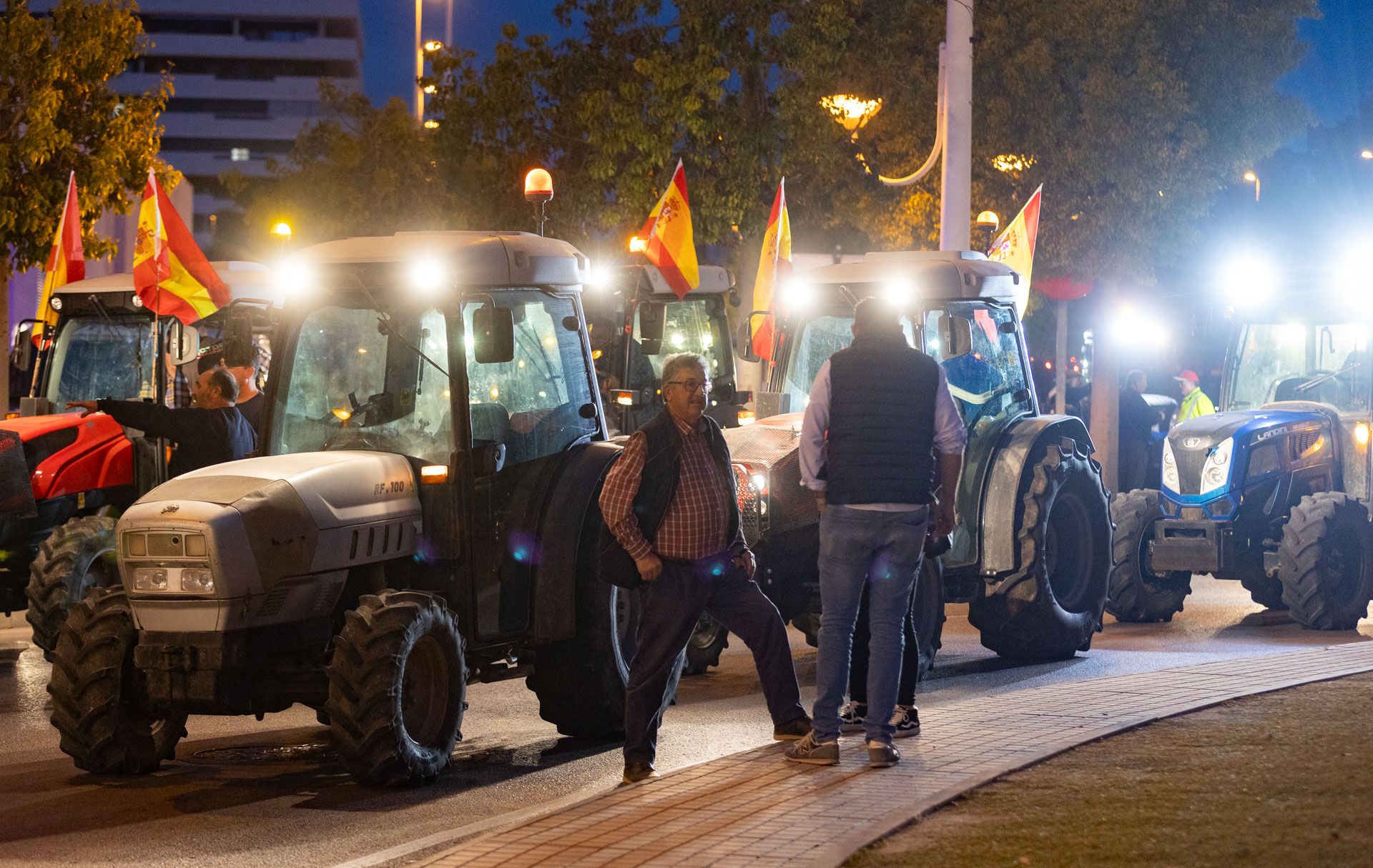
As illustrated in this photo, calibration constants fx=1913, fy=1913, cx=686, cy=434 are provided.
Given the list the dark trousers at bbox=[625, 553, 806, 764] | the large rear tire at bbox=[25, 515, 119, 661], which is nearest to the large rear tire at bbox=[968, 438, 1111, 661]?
the dark trousers at bbox=[625, 553, 806, 764]

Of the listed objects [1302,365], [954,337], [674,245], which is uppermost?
[674,245]

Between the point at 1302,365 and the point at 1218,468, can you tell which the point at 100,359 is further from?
the point at 1302,365

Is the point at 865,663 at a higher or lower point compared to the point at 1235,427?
lower

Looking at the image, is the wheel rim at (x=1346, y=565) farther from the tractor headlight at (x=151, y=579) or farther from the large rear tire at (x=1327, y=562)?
the tractor headlight at (x=151, y=579)

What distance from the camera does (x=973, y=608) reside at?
1305 centimetres

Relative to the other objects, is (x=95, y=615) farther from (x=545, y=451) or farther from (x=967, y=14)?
(x=967, y=14)

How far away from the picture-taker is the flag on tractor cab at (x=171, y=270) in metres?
15.0

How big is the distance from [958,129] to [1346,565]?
567 centimetres

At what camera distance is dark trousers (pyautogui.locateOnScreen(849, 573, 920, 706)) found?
9.26 m

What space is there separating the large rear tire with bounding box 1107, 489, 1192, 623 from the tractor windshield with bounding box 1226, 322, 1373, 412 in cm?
202

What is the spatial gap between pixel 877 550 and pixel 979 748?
1030 mm

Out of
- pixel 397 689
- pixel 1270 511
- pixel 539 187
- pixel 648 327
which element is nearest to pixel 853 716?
pixel 397 689

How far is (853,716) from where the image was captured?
30.8 ft

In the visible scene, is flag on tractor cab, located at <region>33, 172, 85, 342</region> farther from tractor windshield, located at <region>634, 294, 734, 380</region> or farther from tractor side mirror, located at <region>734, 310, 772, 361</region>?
tractor side mirror, located at <region>734, 310, 772, 361</region>
